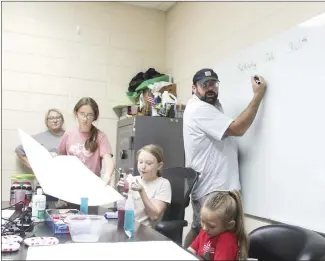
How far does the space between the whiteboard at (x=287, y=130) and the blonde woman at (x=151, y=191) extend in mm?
676

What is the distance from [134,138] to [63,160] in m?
1.48

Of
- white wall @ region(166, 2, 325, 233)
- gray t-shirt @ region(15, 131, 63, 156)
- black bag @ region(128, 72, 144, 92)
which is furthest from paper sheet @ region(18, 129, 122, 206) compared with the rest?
black bag @ region(128, 72, 144, 92)

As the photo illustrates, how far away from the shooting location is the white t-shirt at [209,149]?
229 cm

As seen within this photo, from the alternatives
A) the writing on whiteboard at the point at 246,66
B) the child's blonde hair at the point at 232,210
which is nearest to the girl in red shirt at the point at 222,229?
the child's blonde hair at the point at 232,210

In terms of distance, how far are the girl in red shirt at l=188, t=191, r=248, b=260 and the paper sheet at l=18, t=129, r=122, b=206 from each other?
0.46m

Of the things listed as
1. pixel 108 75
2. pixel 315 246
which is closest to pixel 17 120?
pixel 108 75

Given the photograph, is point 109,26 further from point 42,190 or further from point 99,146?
point 42,190

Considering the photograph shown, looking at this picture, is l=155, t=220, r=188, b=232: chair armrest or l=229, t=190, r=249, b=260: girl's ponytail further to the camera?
l=155, t=220, r=188, b=232: chair armrest

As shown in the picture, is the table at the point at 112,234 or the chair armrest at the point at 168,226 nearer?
the table at the point at 112,234

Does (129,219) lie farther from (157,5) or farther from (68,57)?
(157,5)

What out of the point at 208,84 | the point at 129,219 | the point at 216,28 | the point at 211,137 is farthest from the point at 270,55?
the point at 129,219

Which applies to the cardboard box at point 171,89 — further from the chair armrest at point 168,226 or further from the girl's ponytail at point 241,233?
the girl's ponytail at point 241,233

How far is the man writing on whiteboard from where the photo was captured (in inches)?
89.4

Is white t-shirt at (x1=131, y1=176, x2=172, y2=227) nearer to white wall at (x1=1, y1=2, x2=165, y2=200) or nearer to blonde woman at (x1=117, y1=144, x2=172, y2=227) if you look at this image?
blonde woman at (x1=117, y1=144, x2=172, y2=227)
